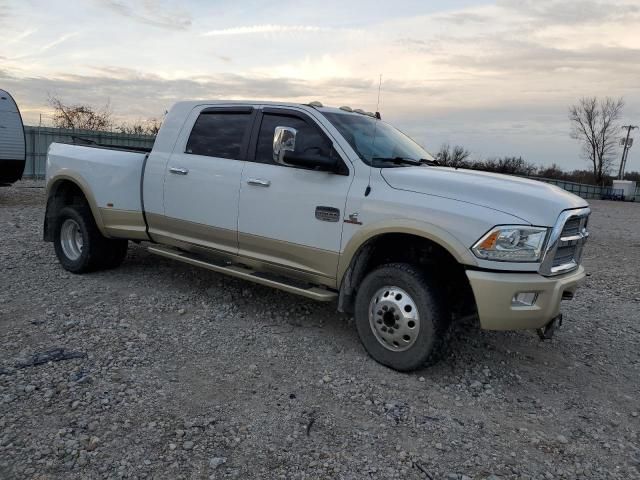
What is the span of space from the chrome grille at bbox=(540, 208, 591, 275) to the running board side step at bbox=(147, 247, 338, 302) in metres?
1.69

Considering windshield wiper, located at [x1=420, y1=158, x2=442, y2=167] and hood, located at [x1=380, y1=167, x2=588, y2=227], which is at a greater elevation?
windshield wiper, located at [x1=420, y1=158, x2=442, y2=167]

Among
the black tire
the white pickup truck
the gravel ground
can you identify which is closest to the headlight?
the white pickup truck

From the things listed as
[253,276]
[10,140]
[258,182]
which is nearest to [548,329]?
[253,276]

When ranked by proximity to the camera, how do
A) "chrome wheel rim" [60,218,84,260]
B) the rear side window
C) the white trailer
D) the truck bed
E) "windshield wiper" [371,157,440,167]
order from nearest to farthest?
"windshield wiper" [371,157,440,167] → the rear side window → the truck bed → "chrome wheel rim" [60,218,84,260] → the white trailer

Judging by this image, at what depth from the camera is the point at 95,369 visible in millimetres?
4070

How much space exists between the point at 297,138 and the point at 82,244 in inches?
131

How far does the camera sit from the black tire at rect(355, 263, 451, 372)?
4.03m

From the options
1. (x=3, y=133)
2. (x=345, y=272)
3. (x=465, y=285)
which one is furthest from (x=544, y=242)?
(x=3, y=133)

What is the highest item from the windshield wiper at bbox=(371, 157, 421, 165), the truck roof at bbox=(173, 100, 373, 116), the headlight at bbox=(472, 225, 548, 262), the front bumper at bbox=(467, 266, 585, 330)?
the truck roof at bbox=(173, 100, 373, 116)

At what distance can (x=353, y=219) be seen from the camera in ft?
14.3

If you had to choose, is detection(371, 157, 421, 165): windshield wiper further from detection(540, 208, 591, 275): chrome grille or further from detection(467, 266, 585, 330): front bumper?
detection(540, 208, 591, 275): chrome grille

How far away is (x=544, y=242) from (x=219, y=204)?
291 centimetres

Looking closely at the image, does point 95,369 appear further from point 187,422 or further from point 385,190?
point 385,190

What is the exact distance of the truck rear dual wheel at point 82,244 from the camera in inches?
252
